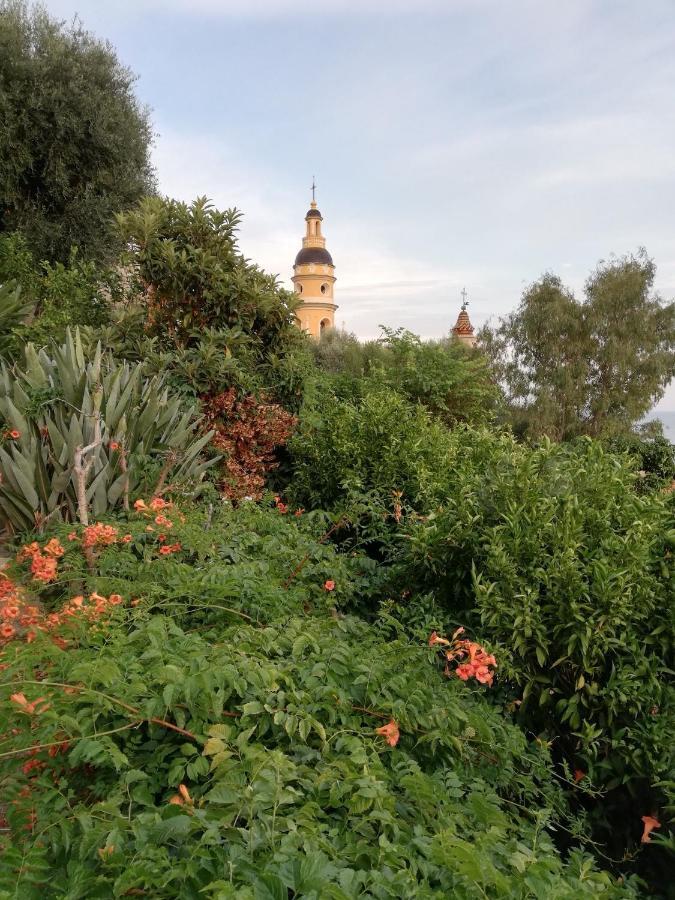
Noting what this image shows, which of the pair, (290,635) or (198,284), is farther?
(198,284)

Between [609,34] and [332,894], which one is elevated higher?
[609,34]

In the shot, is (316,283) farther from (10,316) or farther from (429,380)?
(10,316)

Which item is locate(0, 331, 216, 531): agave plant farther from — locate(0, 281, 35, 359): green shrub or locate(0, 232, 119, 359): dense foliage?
locate(0, 281, 35, 359): green shrub

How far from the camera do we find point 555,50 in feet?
19.4

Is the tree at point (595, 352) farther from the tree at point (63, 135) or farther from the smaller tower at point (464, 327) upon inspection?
the tree at point (63, 135)

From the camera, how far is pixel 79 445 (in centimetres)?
404

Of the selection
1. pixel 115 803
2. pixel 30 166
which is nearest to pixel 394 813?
pixel 115 803

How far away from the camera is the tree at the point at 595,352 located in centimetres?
2239

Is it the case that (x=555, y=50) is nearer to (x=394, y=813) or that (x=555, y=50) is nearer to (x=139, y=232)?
(x=139, y=232)

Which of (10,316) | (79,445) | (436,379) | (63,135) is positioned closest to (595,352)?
(436,379)

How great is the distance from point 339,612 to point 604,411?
70.8ft

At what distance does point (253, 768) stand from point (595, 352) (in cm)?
2368

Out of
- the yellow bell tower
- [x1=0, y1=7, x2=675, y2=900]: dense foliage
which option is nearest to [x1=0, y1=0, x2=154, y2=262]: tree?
[x1=0, y1=7, x2=675, y2=900]: dense foliage

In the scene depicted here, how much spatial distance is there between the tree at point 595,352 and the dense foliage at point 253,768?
21093mm
